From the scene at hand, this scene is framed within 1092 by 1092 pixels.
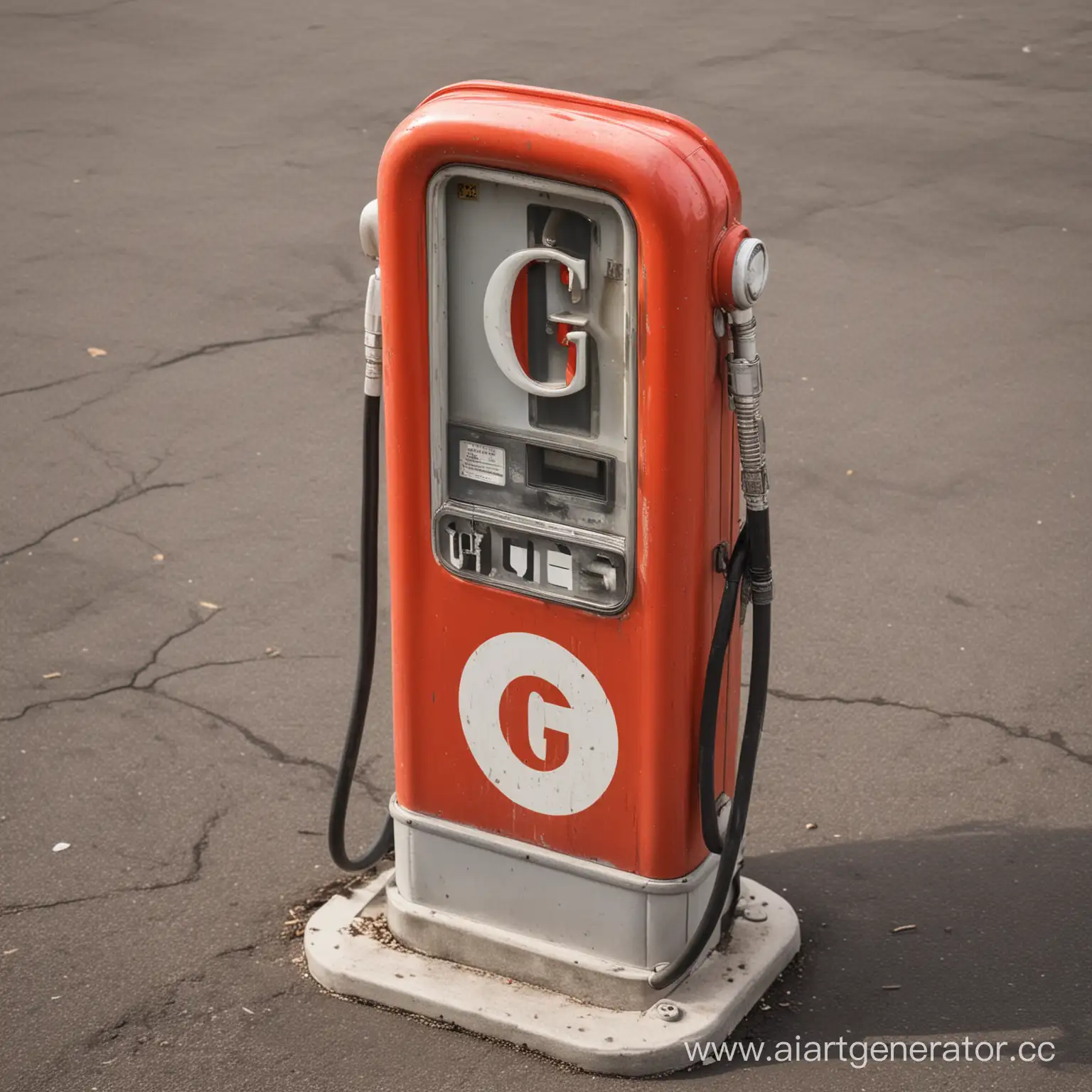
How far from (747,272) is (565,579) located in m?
0.77

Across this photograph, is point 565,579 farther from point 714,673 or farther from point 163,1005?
point 163,1005

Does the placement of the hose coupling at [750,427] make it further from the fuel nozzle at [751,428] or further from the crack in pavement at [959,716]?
the crack in pavement at [959,716]

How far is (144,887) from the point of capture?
4164mm

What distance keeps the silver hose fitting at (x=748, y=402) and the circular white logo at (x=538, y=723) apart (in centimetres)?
57

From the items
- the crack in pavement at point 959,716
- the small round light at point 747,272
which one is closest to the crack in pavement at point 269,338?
the crack in pavement at point 959,716

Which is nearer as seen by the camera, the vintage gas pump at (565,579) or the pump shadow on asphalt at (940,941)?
the vintage gas pump at (565,579)

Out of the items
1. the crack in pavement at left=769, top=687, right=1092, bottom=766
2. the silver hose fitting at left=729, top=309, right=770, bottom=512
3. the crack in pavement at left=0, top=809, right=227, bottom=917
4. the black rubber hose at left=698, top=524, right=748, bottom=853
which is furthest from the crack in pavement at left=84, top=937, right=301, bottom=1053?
the crack in pavement at left=769, top=687, right=1092, bottom=766

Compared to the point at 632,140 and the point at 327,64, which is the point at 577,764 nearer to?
the point at 632,140

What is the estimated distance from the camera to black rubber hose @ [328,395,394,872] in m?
3.58

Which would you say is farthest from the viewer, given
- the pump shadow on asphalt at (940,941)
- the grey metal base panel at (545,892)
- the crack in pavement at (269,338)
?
the crack in pavement at (269,338)

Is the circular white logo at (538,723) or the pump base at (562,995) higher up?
the circular white logo at (538,723)

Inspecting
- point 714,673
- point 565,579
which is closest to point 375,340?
point 565,579

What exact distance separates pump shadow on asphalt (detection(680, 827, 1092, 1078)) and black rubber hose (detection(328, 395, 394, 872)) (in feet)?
3.41

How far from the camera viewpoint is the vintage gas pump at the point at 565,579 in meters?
3.06
